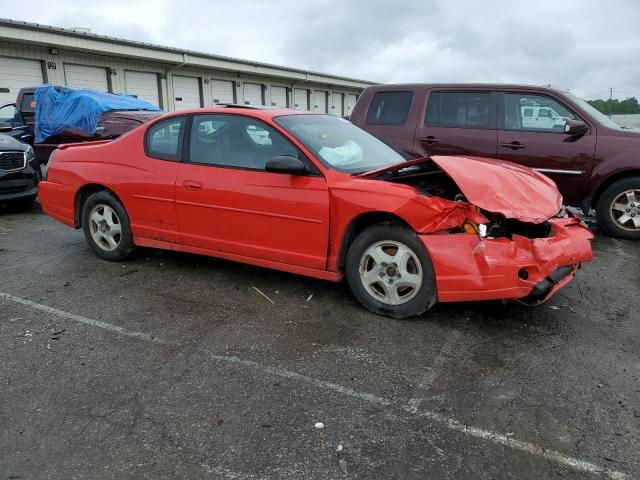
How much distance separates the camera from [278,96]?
28828mm

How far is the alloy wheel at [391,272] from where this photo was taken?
12.1 feet

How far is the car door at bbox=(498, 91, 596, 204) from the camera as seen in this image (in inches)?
244

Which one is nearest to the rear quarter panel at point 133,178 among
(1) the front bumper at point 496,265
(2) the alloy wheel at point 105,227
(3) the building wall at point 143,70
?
(2) the alloy wheel at point 105,227

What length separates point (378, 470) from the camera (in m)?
2.24

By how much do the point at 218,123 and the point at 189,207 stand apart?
2.60 ft

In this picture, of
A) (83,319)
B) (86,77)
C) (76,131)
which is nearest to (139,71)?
(86,77)

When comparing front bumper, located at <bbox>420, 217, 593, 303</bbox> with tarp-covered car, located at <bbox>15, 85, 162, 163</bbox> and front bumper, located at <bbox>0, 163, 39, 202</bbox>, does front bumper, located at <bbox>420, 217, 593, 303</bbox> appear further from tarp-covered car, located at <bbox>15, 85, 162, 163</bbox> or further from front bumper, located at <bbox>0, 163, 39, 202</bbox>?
tarp-covered car, located at <bbox>15, 85, 162, 163</bbox>

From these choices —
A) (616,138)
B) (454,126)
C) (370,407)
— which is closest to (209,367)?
(370,407)

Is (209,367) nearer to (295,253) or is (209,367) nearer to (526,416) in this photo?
(295,253)

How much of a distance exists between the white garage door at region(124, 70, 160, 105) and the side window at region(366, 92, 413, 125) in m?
15.4

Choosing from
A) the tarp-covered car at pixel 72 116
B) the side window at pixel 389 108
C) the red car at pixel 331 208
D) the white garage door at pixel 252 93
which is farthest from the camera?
the white garage door at pixel 252 93

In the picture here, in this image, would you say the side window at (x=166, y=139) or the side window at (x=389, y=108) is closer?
the side window at (x=166, y=139)

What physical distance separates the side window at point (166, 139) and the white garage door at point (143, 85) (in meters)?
16.8

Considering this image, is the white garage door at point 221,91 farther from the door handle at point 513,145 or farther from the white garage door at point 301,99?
the door handle at point 513,145
